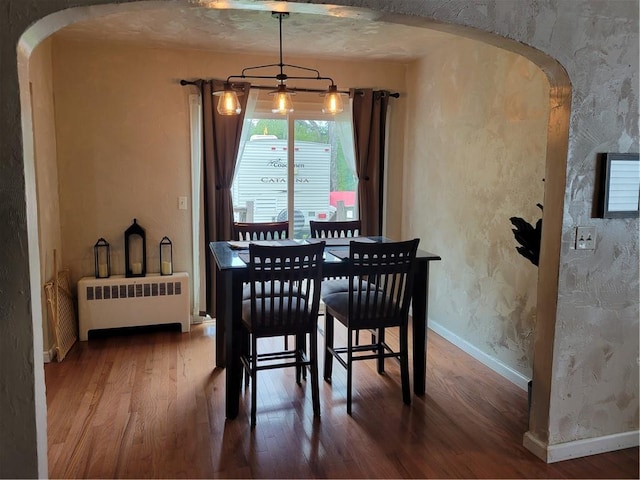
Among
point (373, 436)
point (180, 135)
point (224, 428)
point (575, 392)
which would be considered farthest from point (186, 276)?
point (575, 392)

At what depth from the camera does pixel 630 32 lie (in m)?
2.30

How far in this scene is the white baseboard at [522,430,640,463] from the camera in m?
2.48

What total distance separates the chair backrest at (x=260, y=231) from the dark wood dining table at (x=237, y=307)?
1.20 ft

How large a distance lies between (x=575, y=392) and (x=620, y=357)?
0.30 m

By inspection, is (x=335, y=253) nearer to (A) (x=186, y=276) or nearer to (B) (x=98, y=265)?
(A) (x=186, y=276)

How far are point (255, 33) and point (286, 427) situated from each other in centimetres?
288

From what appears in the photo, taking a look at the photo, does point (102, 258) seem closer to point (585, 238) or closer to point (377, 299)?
point (377, 299)

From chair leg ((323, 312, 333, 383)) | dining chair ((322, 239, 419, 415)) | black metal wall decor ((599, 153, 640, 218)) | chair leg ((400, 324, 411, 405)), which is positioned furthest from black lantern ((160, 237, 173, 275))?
black metal wall decor ((599, 153, 640, 218))

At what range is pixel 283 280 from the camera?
2.72 meters

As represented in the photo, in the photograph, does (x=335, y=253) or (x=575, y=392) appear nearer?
(x=575, y=392)

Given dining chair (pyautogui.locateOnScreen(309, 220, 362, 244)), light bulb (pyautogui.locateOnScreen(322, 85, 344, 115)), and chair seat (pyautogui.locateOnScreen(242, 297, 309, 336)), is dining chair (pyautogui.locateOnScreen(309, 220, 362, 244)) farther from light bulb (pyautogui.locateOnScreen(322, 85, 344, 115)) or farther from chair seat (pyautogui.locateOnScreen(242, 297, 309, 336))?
chair seat (pyautogui.locateOnScreen(242, 297, 309, 336))

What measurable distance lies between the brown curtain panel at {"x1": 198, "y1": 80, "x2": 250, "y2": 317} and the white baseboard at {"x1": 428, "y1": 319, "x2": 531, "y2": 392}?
2.05 m

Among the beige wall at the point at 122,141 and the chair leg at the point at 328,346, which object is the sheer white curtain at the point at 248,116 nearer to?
the beige wall at the point at 122,141

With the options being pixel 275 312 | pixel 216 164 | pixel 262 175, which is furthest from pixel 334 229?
pixel 275 312
